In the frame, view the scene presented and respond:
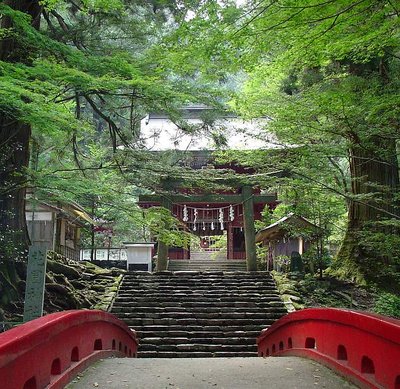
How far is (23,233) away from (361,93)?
803cm

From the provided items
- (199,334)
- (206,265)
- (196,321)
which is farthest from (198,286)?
(206,265)

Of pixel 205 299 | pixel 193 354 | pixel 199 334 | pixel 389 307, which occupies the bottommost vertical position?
pixel 193 354

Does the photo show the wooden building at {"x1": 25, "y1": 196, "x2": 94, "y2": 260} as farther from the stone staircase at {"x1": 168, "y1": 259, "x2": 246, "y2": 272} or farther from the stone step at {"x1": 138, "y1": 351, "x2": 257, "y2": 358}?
the stone step at {"x1": 138, "y1": 351, "x2": 257, "y2": 358}

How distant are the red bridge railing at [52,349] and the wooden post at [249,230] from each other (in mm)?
11043

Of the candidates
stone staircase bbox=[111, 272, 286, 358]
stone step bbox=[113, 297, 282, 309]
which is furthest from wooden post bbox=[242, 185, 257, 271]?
stone step bbox=[113, 297, 282, 309]

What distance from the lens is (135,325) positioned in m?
12.5

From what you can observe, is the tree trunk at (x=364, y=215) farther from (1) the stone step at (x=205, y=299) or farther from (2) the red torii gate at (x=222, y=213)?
(2) the red torii gate at (x=222, y=213)

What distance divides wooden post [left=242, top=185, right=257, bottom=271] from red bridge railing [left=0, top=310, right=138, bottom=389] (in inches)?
435

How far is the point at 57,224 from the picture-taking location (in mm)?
19609

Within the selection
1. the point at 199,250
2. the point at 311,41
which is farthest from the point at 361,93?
the point at 199,250

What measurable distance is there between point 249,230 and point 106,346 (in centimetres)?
1102

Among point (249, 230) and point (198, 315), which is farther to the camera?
point (249, 230)

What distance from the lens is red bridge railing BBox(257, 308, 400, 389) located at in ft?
10.2

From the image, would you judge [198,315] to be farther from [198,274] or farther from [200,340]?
[198,274]
